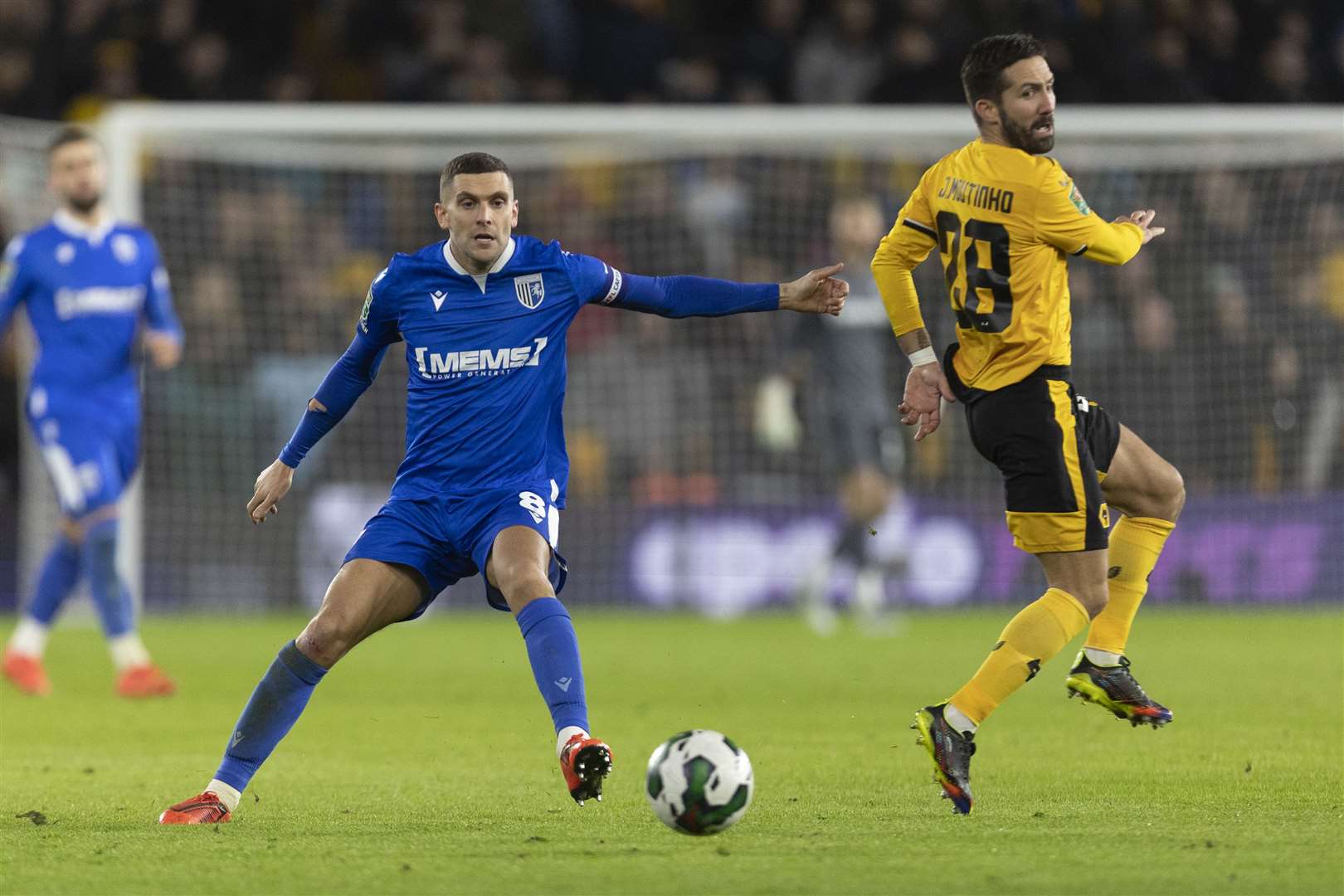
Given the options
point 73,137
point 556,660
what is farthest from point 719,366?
point 556,660

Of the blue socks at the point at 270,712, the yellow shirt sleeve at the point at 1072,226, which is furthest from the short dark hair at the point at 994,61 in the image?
the blue socks at the point at 270,712

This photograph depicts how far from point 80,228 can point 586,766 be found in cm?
570

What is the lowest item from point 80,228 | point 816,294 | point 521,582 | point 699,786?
point 699,786

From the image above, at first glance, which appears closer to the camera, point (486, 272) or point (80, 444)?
point (486, 272)

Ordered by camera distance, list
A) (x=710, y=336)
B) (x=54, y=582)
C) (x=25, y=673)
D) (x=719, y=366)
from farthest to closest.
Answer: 1. (x=710, y=336)
2. (x=719, y=366)
3. (x=54, y=582)
4. (x=25, y=673)

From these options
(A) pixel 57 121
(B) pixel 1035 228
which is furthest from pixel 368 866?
(A) pixel 57 121

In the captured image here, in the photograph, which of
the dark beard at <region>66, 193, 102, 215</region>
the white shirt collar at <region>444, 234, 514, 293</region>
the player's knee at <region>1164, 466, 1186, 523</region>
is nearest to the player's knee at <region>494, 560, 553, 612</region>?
the white shirt collar at <region>444, 234, 514, 293</region>

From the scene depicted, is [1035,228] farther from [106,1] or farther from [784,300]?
[106,1]

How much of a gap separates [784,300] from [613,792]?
63.0 inches

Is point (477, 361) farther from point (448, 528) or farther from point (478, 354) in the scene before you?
point (448, 528)

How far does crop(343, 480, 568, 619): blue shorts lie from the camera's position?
542cm

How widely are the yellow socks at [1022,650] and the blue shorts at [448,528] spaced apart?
1.23 meters

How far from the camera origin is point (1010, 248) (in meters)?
5.69

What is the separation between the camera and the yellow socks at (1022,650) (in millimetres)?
5445
